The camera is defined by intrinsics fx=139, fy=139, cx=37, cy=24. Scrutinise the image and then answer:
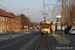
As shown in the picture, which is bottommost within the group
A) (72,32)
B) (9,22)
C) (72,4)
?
(72,32)

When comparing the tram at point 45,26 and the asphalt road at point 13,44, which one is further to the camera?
the tram at point 45,26

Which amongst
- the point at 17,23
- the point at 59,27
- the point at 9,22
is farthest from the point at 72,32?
the point at 17,23

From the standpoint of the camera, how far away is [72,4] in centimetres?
5438

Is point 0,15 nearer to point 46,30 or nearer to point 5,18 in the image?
point 5,18

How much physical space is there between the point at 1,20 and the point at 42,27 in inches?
946

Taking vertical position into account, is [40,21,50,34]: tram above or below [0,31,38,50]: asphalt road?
above

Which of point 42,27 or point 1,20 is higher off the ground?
point 1,20

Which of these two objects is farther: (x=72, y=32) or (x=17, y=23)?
(x=17, y=23)

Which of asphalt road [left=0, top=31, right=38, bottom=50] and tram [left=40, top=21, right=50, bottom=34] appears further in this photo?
tram [left=40, top=21, right=50, bottom=34]

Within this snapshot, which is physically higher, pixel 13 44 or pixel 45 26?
pixel 45 26

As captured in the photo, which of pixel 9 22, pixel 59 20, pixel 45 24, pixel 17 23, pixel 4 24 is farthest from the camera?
pixel 17 23

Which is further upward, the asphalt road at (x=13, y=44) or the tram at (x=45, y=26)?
the tram at (x=45, y=26)

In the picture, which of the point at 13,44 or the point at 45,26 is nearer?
the point at 13,44

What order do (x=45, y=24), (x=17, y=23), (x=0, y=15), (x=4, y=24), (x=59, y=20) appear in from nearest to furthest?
(x=59, y=20)
(x=45, y=24)
(x=0, y=15)
(x=4, y=24)
(x=17, y=23)
